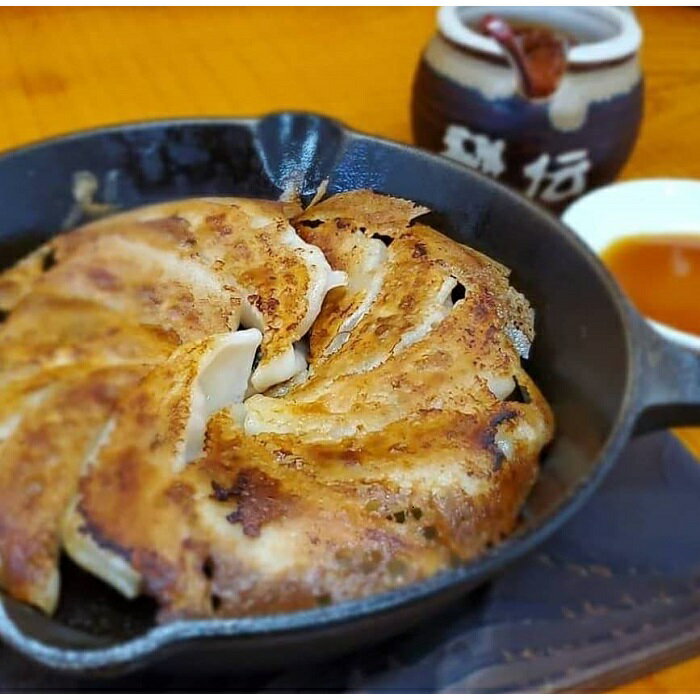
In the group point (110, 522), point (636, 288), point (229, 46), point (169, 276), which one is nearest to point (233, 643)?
point (110, 522)

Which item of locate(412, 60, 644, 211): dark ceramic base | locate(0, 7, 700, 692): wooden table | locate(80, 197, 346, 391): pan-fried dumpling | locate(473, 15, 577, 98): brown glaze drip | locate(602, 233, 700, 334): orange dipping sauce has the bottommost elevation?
locate(602, 233, 700, 334): orange dipping sauce

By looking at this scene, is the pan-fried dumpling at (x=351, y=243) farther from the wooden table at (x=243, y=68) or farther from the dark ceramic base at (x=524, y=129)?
the wooden table at (x=243, y=68)

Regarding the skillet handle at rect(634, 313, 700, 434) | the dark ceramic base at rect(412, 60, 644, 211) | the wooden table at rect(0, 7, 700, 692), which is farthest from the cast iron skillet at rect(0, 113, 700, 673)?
the wooden table at rect(0, 7, 700, 692)

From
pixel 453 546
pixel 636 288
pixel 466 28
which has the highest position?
pixel 466 28

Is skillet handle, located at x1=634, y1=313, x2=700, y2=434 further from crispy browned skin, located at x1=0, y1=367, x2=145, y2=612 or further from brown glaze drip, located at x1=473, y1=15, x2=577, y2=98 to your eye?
brown glaze drip, located at x1=473, y1=15, x2=577, y2=98

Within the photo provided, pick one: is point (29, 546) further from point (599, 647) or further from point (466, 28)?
point (466, 28)

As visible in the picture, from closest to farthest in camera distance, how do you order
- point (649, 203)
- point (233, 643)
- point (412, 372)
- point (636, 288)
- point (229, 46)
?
point (233, 643), point (412, 372), point (636, 288), point (649, 203), point (229, 46)
